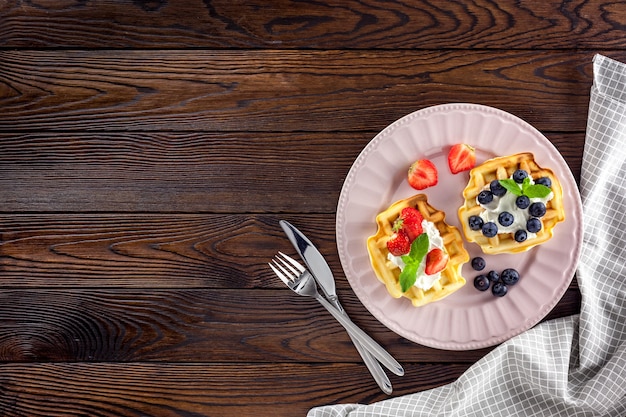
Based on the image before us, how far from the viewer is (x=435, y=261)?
1763 mm

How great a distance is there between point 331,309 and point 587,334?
2.67 feet

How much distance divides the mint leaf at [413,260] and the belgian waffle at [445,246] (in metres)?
0.07

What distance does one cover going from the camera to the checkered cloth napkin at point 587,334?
1.89 m

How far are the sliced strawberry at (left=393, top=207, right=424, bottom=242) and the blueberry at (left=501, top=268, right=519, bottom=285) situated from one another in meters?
0.34

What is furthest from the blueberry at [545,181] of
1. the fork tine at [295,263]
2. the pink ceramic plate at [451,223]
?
the fork tine at [295,263]

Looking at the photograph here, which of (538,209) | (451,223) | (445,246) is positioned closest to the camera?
(538,209)

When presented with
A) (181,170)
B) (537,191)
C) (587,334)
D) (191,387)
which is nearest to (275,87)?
(181,170)

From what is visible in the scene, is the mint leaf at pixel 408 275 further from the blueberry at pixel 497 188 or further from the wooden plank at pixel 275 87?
the wooden plank at pixel 275 87

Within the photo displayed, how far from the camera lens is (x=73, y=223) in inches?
80.6

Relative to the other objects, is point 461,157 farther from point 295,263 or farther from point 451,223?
point 295,263

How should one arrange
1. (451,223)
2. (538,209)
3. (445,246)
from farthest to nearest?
(451,223)
(445,246)
(538,209)

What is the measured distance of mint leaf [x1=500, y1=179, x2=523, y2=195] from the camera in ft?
5.72

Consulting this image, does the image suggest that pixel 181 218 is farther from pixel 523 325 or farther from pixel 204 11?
pixel 523 325

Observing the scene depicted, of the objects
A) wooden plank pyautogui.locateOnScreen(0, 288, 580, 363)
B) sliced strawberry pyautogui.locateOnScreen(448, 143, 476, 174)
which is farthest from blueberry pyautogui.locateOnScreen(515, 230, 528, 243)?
wooden plank pyautogui.locateOnScreen(0, 288, 580, 363)
